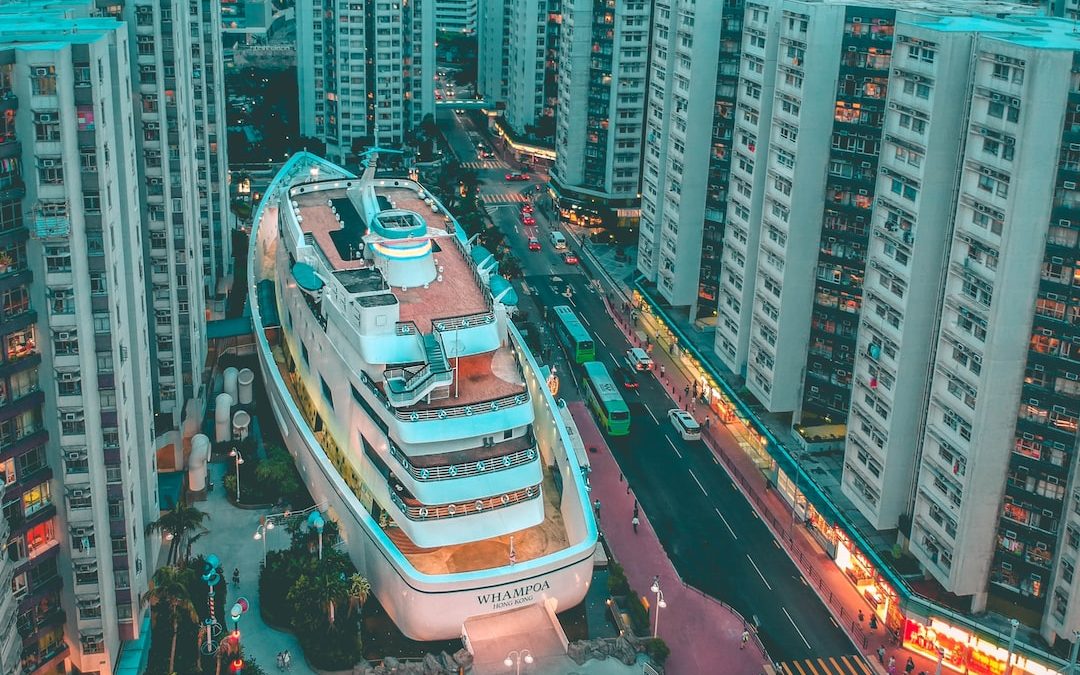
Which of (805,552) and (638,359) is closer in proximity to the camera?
(805,552)

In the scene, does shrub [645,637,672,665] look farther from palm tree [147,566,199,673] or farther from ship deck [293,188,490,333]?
palm tree [147,566,199,673]

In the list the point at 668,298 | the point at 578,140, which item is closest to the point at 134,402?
the point at 668,298

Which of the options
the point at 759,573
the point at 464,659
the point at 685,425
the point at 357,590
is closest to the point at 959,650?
the point at 759,573

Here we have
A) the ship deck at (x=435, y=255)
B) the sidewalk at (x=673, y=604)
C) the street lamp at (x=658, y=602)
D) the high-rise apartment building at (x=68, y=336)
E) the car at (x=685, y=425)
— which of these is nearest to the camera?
the high-rise apartment building at (x=68, y=336)

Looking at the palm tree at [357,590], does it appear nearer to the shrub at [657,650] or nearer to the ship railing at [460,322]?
the ship railing at [460,322]

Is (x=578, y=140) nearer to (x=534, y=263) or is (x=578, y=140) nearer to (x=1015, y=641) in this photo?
(x=534, y=263)

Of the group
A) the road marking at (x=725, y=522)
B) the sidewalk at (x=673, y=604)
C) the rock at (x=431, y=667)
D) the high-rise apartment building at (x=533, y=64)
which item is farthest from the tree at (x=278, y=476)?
the high-rise apartment building at (x=533, y=64)

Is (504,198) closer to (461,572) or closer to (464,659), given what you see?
(461,572)
